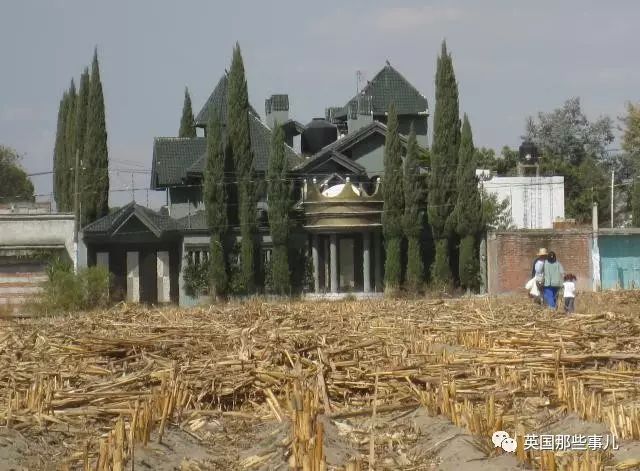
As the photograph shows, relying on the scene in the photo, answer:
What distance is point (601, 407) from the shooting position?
10.7 meters

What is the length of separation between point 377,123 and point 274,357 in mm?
40554

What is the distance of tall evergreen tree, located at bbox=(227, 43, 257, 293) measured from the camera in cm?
4822

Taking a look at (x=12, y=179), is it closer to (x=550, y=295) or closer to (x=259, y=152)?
(x=259, y=152)

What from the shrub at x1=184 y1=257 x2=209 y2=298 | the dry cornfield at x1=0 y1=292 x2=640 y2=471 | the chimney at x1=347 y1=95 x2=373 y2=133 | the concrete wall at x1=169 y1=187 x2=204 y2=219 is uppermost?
the chimney at x1=347 y1=95 x2=373 y2=133

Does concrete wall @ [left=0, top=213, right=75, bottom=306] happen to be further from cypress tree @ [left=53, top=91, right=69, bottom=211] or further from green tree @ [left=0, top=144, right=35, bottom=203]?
green tree @ [left=0, top=144, right=35, bottom=203]

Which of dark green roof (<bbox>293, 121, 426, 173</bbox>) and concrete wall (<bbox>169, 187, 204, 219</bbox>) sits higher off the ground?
dark green roof (<bbox>293, 121, 426, 173</bbox>)

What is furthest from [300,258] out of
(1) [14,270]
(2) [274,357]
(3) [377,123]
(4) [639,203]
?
(2) [274,357]

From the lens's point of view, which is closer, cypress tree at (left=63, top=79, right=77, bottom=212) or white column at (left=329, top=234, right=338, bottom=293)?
white column at (left=329, top=234, right=338, bottom=293)

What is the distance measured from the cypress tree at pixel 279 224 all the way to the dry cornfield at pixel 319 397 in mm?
29200

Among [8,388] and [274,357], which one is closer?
[8,388]

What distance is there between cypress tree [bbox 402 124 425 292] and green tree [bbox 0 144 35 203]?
1744 inches

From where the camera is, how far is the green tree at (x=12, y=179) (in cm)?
8762

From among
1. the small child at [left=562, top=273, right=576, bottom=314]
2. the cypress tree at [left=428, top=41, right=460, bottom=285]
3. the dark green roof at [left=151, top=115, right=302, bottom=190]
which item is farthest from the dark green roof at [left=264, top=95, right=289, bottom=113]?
the small child at [left=562, top=273, right=576, bottom=314]

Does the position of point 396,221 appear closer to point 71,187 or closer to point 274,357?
point 71,187
